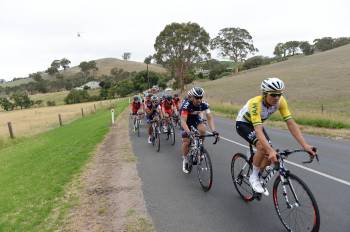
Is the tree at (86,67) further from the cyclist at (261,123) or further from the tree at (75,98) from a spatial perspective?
the cyclist at (261,123)

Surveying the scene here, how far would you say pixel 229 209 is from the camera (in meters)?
6.07

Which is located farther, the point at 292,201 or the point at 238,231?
the point at 238,231

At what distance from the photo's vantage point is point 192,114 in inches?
322

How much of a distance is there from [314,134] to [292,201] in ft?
37.6

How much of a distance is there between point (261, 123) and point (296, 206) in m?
1.23

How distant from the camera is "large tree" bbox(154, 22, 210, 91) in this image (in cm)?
6690

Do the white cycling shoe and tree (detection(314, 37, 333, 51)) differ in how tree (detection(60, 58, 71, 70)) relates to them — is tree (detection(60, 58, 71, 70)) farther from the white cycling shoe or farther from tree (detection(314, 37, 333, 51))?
the white cycling shoe

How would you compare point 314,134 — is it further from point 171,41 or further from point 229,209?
point 171,41

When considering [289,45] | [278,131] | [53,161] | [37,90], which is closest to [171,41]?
[278,131]

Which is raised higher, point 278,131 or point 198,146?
point 198,146

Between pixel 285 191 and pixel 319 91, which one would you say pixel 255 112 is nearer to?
pixel 285 191

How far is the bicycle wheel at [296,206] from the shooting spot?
444 cm

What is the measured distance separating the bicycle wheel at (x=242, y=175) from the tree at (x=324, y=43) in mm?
131020

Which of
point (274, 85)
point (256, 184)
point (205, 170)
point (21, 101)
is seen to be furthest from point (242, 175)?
point (21, 101)
